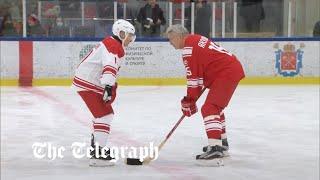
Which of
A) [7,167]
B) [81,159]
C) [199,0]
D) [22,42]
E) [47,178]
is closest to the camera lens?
[47,178]

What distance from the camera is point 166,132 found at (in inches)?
A: 224

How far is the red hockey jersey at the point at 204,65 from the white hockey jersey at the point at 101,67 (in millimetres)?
460

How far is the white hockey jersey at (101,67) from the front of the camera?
13.3 ft

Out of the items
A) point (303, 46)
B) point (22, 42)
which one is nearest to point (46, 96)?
point (22, 42)

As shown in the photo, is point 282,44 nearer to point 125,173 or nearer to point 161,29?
point 161,29

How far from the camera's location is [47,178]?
388cm

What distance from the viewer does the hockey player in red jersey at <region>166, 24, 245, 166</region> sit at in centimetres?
425

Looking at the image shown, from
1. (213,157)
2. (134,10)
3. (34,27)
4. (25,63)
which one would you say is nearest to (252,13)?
(134,10)

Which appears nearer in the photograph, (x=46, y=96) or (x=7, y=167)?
(x=7, y=167)

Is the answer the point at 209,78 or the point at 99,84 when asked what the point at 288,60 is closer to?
the point at 209,78

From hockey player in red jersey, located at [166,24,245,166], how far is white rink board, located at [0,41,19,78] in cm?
566

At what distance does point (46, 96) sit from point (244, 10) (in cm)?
404

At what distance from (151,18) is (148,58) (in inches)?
32.8

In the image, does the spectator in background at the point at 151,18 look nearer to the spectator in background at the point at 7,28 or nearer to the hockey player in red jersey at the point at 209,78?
the spectator in background at the point at 7,28
